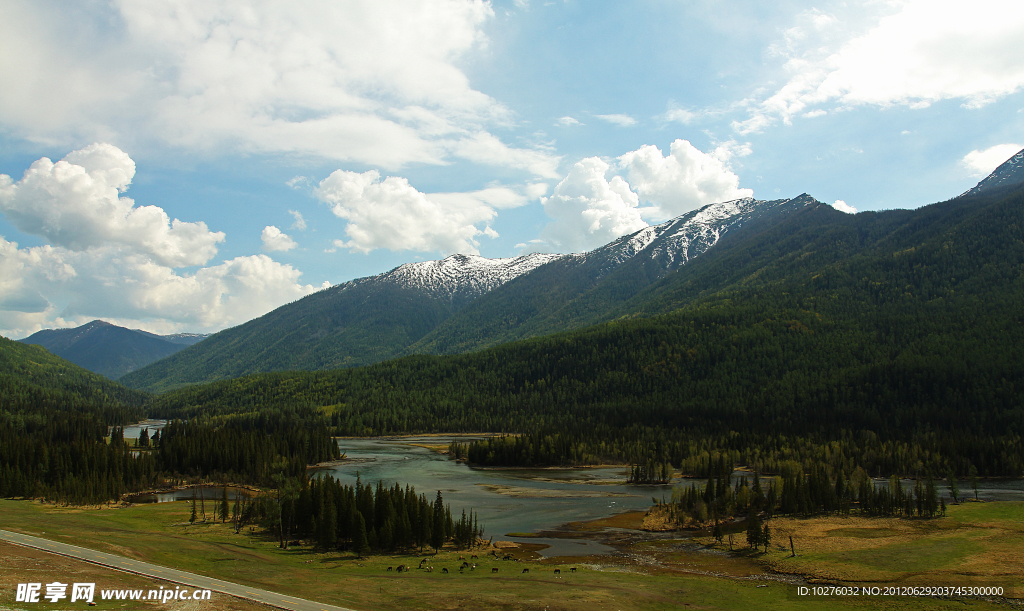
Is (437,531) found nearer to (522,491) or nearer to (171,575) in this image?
(171,575)

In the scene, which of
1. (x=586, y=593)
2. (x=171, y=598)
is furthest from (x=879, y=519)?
(x=171, y=598)

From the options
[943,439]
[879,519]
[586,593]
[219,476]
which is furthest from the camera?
[943,439]

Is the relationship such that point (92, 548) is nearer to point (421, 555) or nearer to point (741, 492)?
point (421, 555)

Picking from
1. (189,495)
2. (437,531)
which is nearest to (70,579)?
(437,531)

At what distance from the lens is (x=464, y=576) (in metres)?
65.2

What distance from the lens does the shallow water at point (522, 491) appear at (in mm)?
102375

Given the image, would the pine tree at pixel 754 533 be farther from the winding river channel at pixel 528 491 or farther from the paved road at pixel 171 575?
the paved road at pixel 171 575

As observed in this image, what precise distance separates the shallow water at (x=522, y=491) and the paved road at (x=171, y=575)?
41.6 m

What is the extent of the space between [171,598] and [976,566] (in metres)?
76.3

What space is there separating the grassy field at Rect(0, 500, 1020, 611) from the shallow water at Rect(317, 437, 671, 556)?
43.4 feet

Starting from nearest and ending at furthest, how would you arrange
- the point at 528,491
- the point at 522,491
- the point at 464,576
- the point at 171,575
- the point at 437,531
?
the point at 171,575
the point at 464,576
the point at 437,531
the point at 522,491
the point at 528,491

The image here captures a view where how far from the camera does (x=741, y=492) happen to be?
111000mm

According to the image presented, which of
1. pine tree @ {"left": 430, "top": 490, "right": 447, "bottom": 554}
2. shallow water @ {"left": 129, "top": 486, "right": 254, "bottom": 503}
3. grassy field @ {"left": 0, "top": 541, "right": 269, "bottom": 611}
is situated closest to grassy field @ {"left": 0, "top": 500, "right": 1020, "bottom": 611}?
grassy field @ {"left": 0, "top": 541, "right": 269, "bottom": 611}

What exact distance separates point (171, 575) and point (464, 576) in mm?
27455
